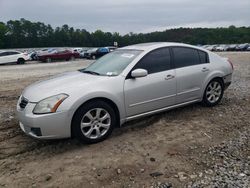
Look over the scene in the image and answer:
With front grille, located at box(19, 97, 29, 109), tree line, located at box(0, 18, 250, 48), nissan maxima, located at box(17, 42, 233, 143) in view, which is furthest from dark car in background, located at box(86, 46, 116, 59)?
tree line, located at box(0, 18, 250, 48)

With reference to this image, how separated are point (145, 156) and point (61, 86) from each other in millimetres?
1754

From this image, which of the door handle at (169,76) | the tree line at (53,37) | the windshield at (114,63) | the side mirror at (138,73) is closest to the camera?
the side mirror at (138,73)

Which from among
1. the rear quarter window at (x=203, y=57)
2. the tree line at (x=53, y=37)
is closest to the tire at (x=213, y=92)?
the rear quarter window at (x=203, y=57)

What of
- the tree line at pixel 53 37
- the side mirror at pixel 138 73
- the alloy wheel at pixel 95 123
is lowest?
the alloy wheel at pixel 95 123

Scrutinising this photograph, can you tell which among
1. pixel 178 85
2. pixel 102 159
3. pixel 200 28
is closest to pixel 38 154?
pixel 102 159

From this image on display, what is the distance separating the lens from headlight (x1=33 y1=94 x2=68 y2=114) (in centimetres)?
457

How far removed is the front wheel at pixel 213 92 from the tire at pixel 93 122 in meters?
2.49

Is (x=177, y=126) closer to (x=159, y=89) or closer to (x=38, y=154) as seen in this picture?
(x=159, y=89)

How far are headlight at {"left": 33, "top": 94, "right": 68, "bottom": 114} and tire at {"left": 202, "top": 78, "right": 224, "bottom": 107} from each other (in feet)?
10.8

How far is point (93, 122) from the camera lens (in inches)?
191

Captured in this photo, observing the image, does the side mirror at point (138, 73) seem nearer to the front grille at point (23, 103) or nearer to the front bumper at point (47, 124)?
the front bumper at point (47, 124)

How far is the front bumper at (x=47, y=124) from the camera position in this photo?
452 centimetres

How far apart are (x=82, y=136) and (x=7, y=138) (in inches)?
59.4

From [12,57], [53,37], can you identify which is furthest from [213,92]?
[53,37]
